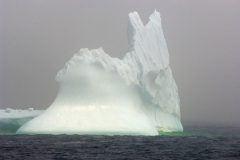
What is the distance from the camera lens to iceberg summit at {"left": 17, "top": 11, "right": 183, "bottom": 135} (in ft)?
112

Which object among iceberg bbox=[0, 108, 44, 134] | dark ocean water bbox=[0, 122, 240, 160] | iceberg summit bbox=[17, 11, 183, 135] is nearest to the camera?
dark ocean water bbox=[0, 122, 240, 160]

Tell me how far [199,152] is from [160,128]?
1316cm

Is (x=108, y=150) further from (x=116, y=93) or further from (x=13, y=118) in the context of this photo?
(x=13, y=118)

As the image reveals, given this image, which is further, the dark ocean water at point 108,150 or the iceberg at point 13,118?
the iceberg at point 13,118

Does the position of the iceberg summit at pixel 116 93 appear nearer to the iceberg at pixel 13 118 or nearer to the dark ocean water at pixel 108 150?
the dark ocean water at pixel 108 150

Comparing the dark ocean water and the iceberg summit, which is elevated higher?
the iceberg summit

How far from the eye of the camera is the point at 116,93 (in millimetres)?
36688

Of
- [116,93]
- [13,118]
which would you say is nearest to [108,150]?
[116,93]

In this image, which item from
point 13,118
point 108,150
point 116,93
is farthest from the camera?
point 13,118

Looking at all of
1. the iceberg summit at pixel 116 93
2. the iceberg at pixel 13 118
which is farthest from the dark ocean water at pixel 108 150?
the iceberg at pixel 13 118

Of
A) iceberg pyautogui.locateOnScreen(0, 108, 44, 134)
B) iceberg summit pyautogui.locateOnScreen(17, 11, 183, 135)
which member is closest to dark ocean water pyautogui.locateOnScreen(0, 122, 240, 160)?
iceberg summit pyautogui.locateOnScreen(17, 11, 183, 135)

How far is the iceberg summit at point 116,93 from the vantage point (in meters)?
34.3

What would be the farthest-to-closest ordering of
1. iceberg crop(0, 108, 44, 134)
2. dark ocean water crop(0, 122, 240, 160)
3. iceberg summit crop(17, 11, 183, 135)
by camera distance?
iceberg crop(0, 108, 44, 134) < iceberg summit crop(17, 11, 183, 135) < dark ocean water crop(0, 122, 240, 160)

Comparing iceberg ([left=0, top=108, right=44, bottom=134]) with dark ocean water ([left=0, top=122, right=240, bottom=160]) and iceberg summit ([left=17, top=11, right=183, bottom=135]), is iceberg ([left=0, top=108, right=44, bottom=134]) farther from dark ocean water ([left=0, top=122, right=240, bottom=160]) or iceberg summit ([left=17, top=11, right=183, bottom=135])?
dark ocean water ([left=0, top=122, right=240, bottom=160])
